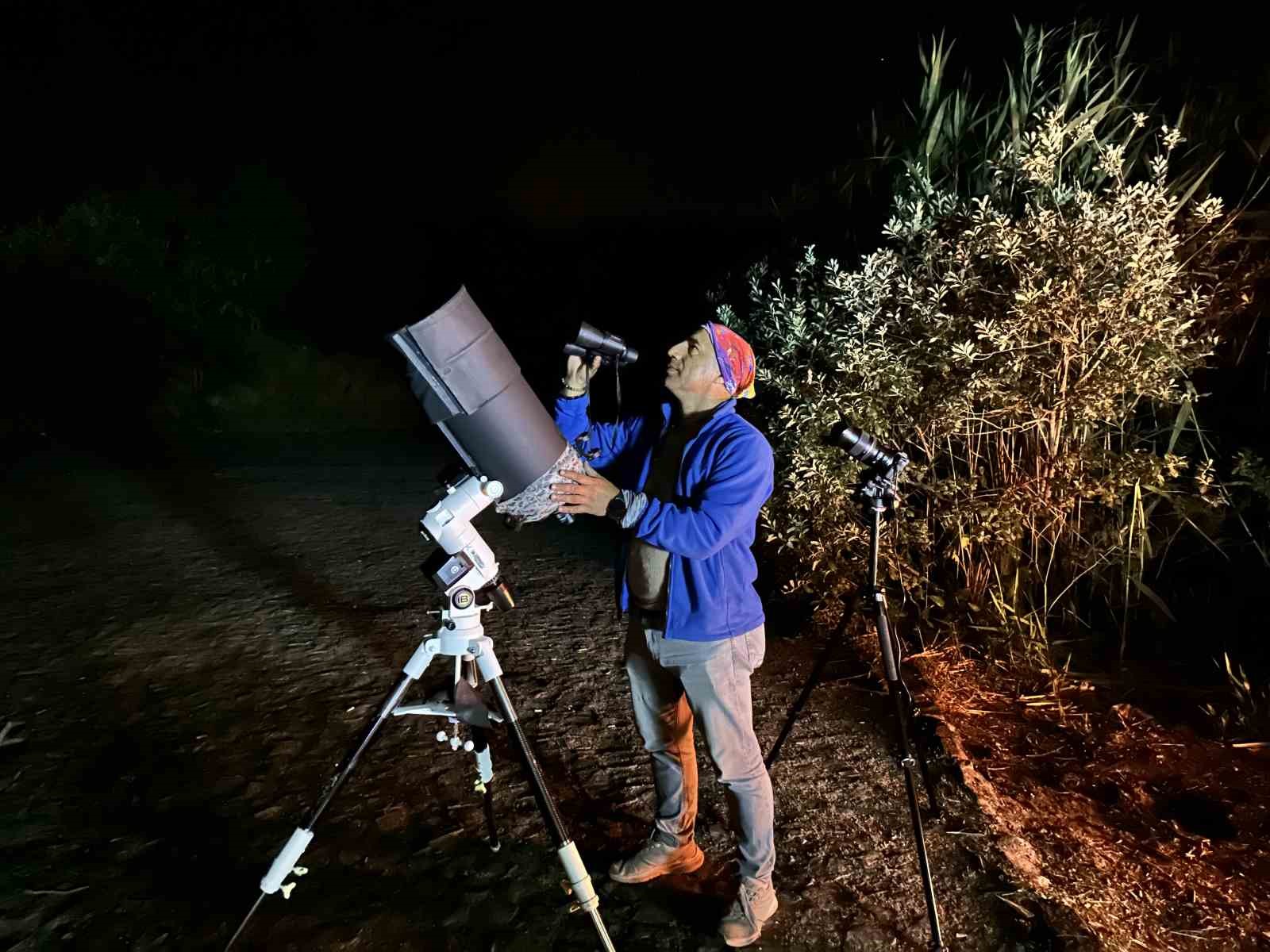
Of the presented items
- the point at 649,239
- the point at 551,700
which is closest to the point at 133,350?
the point at 649,239

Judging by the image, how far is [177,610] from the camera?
5262mm

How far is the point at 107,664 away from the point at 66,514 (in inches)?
161

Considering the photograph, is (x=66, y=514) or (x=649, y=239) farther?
(x=649, y=239)

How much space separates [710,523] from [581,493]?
1.32ft

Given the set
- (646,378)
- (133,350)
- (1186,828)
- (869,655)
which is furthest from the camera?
(133,350)

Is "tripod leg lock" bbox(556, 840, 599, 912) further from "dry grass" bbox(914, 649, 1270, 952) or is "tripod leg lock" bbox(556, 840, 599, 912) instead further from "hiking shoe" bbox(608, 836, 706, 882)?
"dry grass" bbox(914, 649, 1270, 952)

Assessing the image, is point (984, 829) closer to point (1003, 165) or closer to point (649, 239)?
point (1003, 165)

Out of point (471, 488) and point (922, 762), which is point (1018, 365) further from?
point (471, 488)

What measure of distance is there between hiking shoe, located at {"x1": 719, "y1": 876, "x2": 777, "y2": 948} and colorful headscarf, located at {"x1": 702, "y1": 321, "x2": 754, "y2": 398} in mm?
1539

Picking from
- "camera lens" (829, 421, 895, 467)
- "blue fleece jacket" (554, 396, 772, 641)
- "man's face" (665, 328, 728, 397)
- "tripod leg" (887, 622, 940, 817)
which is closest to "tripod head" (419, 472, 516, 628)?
"blue fleece jacket" (554, 396, 772, 641)

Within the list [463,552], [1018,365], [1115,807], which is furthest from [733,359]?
[1115,807]

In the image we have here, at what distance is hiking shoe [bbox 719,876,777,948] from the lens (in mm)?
2504

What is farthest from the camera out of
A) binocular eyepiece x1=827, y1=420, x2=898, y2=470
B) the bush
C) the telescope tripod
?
the bush

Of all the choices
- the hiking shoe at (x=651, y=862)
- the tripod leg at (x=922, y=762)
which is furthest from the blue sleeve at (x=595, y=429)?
the hiking shoe at (x=651, y=862)
